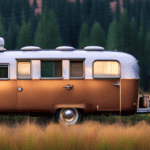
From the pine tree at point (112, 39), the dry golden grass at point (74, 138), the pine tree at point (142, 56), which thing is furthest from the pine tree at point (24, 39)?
the dry golden grass at point (74, 138)

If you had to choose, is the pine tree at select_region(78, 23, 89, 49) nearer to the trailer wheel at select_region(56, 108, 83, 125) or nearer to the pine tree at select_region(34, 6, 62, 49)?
the pine tree at select_region(34, 6, 62, 49)

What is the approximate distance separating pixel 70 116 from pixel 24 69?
76.4 inches

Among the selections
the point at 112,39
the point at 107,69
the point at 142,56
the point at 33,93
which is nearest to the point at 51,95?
the point at 33,93

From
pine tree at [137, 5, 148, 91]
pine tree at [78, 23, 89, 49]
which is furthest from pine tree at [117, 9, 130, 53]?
pine tree at [78, 23, 89, 49]

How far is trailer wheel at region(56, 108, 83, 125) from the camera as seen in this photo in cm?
849

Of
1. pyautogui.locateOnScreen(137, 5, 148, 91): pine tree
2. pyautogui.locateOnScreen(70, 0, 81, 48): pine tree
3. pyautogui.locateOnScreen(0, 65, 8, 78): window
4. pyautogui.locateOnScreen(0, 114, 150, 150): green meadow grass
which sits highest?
pyautogui.locateOnScreen(70, 0, 81, 48): pine tree

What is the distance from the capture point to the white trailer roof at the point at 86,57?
844 centimetres

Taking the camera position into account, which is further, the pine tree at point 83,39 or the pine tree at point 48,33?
the pine tree at point 83,39

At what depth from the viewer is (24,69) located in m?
8.47

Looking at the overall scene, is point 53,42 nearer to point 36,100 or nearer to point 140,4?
point 36,100

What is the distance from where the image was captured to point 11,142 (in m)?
6.30

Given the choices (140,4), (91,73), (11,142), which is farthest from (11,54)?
(140,4)

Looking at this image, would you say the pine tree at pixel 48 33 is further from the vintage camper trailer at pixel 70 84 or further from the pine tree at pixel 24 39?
the vintage camper trailer at pixel 70 84

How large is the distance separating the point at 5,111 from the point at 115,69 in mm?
3467
